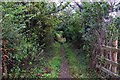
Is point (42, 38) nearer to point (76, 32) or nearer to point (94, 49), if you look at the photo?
point (76, 32)

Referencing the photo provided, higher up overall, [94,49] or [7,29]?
[7,29]

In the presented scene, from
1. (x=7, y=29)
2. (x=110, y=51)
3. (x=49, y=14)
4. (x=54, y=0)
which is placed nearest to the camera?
(x=7, y=29)

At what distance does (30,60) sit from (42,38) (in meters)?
4.41

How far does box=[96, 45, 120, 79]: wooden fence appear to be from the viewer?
4.30 m

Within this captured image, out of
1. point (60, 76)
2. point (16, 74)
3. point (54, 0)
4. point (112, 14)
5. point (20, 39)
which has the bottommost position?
point (60, 76)

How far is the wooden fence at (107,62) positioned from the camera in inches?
169

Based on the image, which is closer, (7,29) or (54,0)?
(7,29)

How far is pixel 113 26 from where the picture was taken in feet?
16.6

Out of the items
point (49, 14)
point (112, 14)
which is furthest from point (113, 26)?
point (49, 14)

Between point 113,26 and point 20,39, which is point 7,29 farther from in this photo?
point 113,26

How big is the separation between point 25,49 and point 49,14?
4.04 metres

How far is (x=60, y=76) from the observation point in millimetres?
5391

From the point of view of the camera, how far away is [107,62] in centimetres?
469

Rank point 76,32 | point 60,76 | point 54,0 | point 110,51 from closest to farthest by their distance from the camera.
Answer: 1. point 110,51
2. point 60,76
3. point 54,0
4. point 76,32
